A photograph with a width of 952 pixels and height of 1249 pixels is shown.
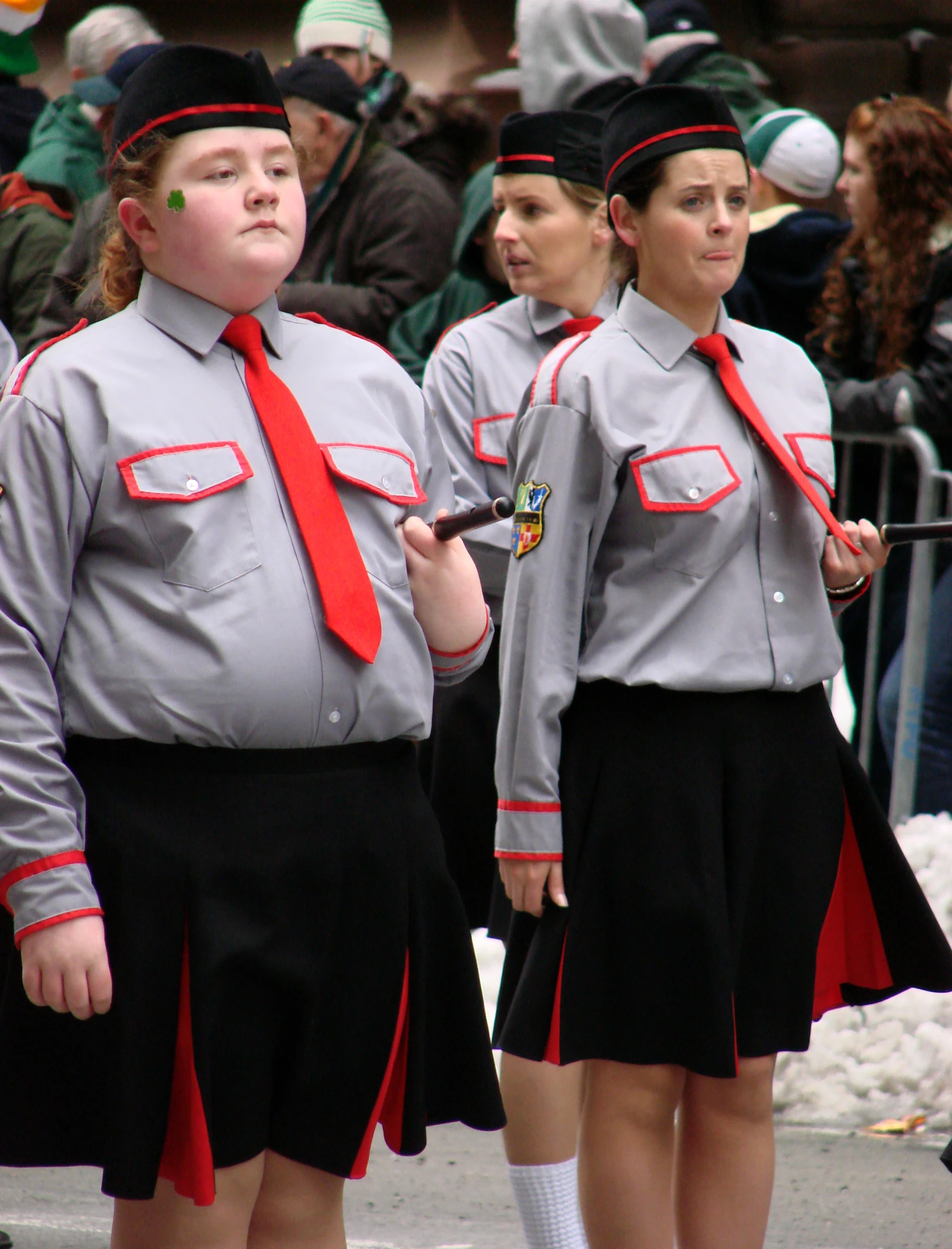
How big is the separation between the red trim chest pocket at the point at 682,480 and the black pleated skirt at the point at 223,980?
70 cm

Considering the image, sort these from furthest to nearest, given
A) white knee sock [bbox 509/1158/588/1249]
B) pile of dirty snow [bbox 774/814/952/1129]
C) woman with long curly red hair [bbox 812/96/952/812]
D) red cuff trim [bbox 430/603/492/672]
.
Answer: woman with long curly red hair [bbox 812/96/952/812] < pile of dirty snow [bbox 774/814/952/1129] < white knee sock [bbox 509/1158/588/1249] < red cuff trim [bbox 430/603/492/672]

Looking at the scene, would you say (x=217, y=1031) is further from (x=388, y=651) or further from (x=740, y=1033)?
(x=740, y=1033)

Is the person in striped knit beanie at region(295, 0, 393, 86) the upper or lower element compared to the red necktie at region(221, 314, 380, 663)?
upper

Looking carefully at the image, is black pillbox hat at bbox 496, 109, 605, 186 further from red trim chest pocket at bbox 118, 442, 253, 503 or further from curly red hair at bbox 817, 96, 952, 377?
red trim chest pocket at bbox 118, 442, 253, 503

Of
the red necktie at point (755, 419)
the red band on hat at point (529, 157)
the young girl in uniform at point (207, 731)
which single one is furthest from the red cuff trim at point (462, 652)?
the red band on hat at point (529, 157)

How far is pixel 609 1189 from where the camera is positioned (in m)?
2.65

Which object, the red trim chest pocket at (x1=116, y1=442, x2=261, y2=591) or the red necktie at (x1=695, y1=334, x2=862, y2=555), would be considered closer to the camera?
the red trim chest pocket at (x1=116, y1=442, x2=261, y2=591)

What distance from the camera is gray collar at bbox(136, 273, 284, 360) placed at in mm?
2131

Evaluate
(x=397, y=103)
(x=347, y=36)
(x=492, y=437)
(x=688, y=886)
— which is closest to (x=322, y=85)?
(x=397, y=103)

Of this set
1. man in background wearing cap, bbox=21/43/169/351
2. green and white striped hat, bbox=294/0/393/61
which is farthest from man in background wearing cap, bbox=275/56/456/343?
green and white striped hat, bbox=294/0/393/61

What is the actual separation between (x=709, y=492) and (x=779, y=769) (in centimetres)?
46

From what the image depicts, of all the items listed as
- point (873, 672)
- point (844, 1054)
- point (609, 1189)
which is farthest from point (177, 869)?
point (873, 672)

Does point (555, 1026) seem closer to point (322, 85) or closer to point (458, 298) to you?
point (458, 298)

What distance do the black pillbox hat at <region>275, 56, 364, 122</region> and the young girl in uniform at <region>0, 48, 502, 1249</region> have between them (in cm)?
285
